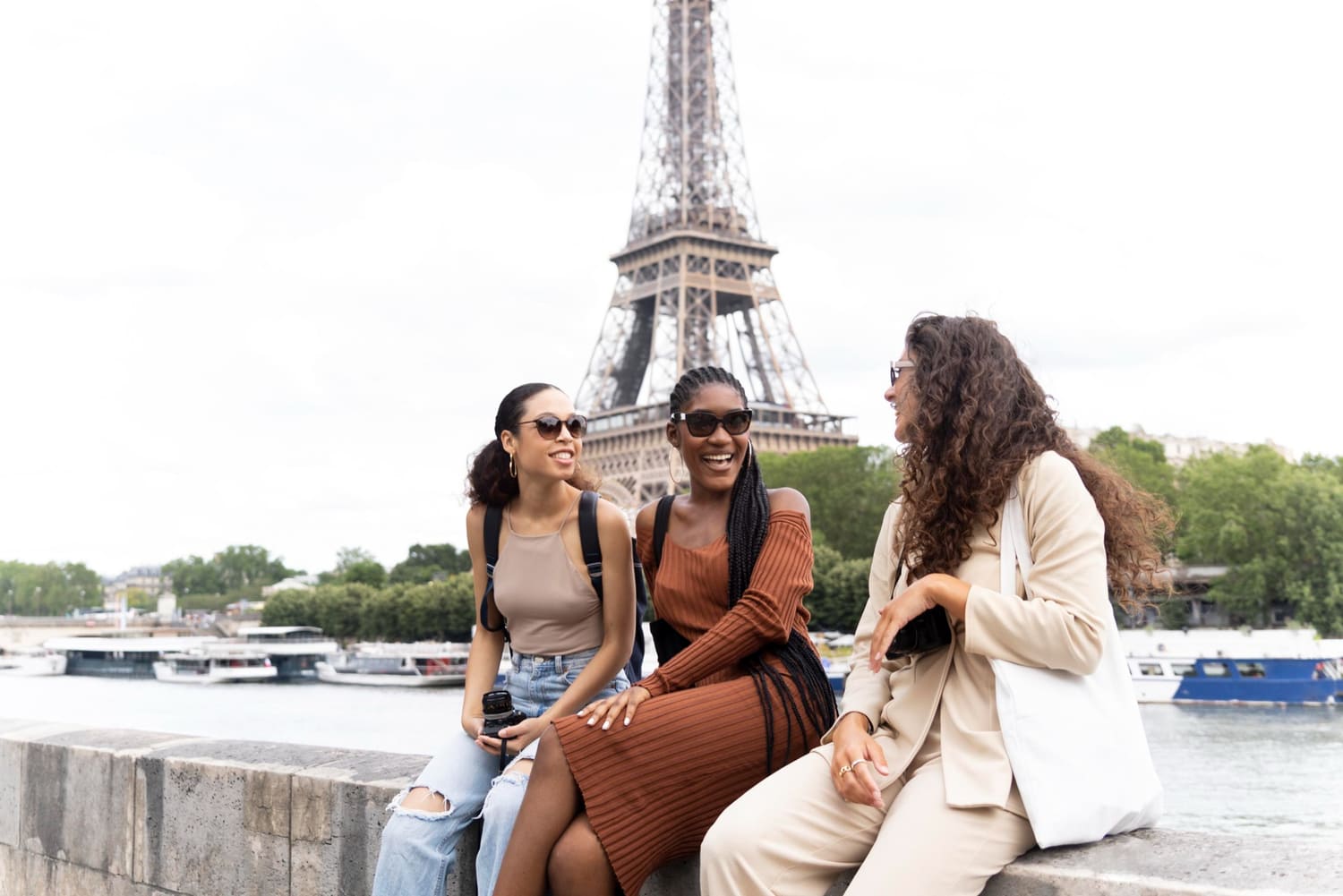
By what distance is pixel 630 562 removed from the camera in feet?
12.1

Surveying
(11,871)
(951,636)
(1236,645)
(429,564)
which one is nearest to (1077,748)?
(951,636)

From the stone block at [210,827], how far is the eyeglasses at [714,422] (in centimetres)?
186

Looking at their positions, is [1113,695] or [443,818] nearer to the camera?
[1113,695]

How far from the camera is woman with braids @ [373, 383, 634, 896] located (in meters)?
3.29

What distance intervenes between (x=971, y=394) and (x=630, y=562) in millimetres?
1206

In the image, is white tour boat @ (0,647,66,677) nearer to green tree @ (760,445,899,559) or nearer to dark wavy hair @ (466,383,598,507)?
green tree @ (760,445,899,559)

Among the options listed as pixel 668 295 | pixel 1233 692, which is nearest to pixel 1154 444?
pixel 668 295

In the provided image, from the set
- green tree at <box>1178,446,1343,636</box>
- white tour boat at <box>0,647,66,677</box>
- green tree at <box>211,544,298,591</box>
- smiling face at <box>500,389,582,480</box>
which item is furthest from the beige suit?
green tree at <box>211,544,298,591</box>

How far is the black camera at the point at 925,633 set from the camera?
9.10 feet

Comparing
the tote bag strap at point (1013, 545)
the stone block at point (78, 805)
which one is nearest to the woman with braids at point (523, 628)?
the tote bag strap at point (1013, 545)

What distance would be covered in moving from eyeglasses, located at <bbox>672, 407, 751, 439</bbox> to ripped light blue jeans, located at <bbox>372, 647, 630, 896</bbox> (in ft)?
3.03

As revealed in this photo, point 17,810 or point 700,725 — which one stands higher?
point 700,725

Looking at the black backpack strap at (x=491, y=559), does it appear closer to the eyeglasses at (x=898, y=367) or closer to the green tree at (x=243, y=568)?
the eyeglasses at (x=898, y=367)

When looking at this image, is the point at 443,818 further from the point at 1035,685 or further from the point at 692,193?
the point at 692,193
